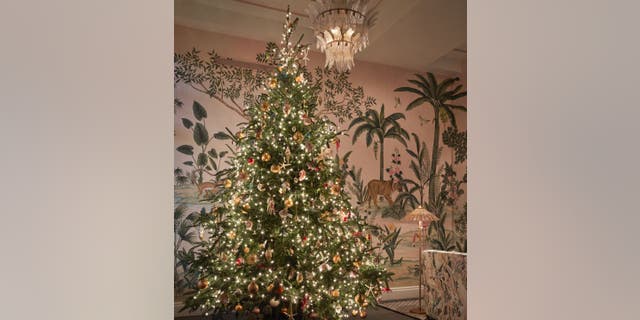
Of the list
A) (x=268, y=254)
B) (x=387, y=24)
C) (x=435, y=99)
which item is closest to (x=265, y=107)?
(x=268, y=254)

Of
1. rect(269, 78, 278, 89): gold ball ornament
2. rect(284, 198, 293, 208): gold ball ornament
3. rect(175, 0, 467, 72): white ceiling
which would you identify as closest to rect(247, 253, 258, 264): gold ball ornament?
rect(284, 198, 293, 208): gold ball ornament

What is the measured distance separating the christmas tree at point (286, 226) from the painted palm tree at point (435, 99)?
2455 millimetres

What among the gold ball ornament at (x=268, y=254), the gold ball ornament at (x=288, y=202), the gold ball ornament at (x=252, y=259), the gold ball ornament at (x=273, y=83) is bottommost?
the gold ball ornament at (x=252, y=259)

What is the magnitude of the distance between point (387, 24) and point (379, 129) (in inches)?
52.7

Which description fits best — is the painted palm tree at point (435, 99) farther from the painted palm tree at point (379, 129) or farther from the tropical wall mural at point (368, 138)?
the painted palm tree at point (379, 129)

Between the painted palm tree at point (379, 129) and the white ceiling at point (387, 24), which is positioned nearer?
the white ceiling at point (387, 24)

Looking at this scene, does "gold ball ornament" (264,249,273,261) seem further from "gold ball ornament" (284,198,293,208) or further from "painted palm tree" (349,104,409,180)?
"painted palm tree" (349,104,409,180)

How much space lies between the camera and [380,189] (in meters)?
5.30

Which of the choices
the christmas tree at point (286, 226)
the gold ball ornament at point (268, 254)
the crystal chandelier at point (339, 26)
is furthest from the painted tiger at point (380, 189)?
the gold ball ornament at point (268, 254)

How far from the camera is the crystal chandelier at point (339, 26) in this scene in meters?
3.40

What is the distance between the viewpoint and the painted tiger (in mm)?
5254
